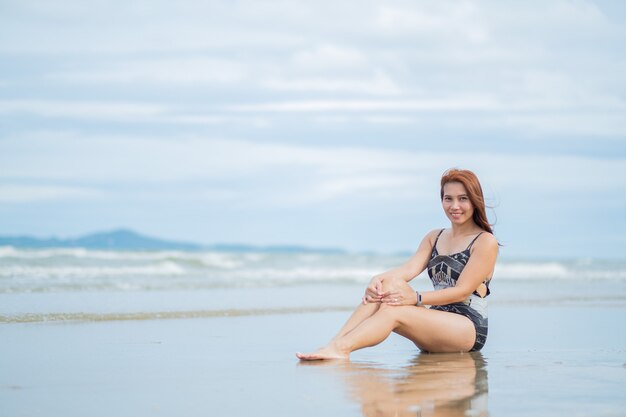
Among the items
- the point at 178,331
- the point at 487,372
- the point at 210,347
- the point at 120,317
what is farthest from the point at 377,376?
the point at 120,317

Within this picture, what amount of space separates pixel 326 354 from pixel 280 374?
25.5 inches

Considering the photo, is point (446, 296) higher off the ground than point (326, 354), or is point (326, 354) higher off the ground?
point (446, 296)

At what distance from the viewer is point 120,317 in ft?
34.4

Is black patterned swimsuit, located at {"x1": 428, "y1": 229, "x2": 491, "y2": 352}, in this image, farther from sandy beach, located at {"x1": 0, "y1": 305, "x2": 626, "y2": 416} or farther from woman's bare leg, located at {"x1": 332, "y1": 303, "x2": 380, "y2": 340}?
woman's bare leg, located at {"x1": 332, "y1": 303, "x2": 380, "y2": 340}

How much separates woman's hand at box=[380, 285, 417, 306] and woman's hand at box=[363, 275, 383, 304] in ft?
0.12

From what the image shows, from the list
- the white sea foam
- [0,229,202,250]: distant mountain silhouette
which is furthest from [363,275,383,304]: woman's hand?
[0,229,202,250]: distant mountain silhouette

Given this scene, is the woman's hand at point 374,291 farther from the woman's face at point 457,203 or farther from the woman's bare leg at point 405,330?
the woman's face at point 457,203

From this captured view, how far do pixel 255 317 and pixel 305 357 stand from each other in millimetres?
4394

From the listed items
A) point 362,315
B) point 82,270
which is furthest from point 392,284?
point 82,270

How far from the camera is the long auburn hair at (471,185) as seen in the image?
22.6ft

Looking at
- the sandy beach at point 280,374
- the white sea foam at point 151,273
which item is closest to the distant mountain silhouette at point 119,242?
the white sea foam at point 151,273

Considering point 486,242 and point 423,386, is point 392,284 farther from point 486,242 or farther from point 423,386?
point 423,386

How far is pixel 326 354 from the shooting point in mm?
6770

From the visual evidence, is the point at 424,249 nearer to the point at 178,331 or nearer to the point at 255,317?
the point at 178,331
